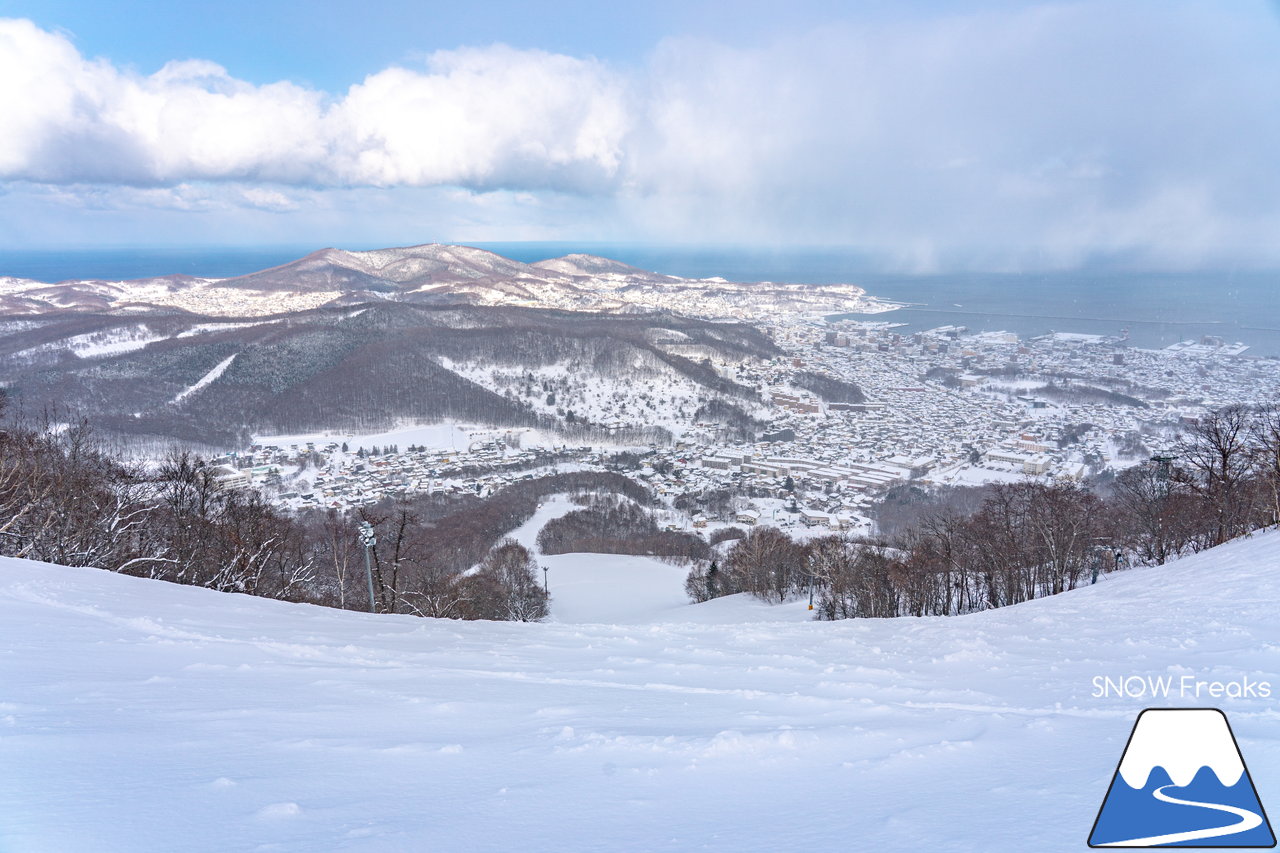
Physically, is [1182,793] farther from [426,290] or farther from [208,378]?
[426,290]

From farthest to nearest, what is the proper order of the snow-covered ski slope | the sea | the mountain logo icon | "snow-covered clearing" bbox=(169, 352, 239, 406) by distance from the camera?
the sea, "snow-covered clearing" bbox=(169, 352, 239, 406), the snow-covered ski slope, the mountain logo icon

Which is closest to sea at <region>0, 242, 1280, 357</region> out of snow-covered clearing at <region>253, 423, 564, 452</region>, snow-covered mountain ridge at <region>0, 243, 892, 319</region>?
snow-covered mountain ridge at <region>0, 243, 892, 319</region>

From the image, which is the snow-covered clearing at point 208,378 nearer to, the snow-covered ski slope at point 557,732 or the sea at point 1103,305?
the snow-covered ski slope at point 557,732

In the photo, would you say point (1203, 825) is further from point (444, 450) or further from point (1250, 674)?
point (444, 450)

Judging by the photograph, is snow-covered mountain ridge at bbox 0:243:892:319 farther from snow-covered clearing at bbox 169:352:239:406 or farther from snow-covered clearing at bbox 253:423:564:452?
snow-covered clearing at bbox 253:423:564:452

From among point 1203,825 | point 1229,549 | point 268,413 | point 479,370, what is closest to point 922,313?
point 479,370

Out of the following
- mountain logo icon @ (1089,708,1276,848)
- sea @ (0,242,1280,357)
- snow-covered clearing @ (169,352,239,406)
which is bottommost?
mountain logo icon @ (1089,708,1276,848)

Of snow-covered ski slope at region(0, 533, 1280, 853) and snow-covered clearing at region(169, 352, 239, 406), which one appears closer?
snow-covered ski slope at region(0, 533, 1280, 853)
